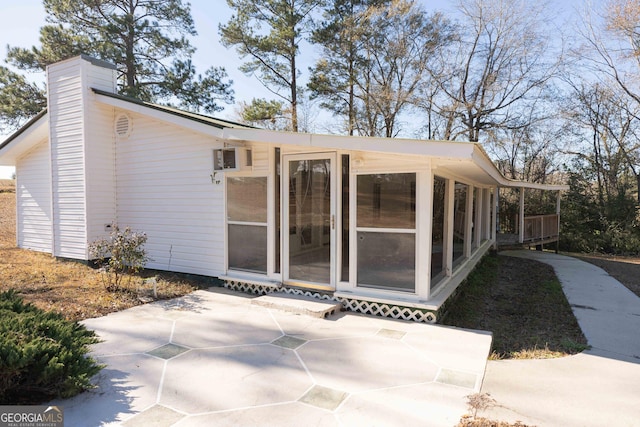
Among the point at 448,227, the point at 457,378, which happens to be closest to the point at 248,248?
the point at 448,227

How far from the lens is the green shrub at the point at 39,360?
237 centimetres

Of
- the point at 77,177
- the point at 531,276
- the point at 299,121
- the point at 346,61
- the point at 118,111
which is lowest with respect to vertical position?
the point at 531,276

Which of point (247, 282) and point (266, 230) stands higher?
point (266, 230)

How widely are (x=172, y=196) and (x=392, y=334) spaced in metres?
4.54

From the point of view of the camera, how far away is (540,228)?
13.0 meters

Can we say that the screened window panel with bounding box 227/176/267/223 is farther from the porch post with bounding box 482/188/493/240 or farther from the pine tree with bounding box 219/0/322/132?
the pine tree with bounding box 219/0/322/132

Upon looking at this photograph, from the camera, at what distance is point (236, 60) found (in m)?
16.0

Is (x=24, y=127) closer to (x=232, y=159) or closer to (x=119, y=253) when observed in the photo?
(x=119, y=253)

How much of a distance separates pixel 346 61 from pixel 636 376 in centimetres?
1507

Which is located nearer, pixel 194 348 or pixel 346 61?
pixel 194 348

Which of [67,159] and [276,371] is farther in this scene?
[67,159]

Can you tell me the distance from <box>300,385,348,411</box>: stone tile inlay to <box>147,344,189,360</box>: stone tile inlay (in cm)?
145

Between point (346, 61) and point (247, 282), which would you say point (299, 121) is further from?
point (247, 282)

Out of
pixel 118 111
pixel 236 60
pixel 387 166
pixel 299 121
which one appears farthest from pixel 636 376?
pixel 236 60
